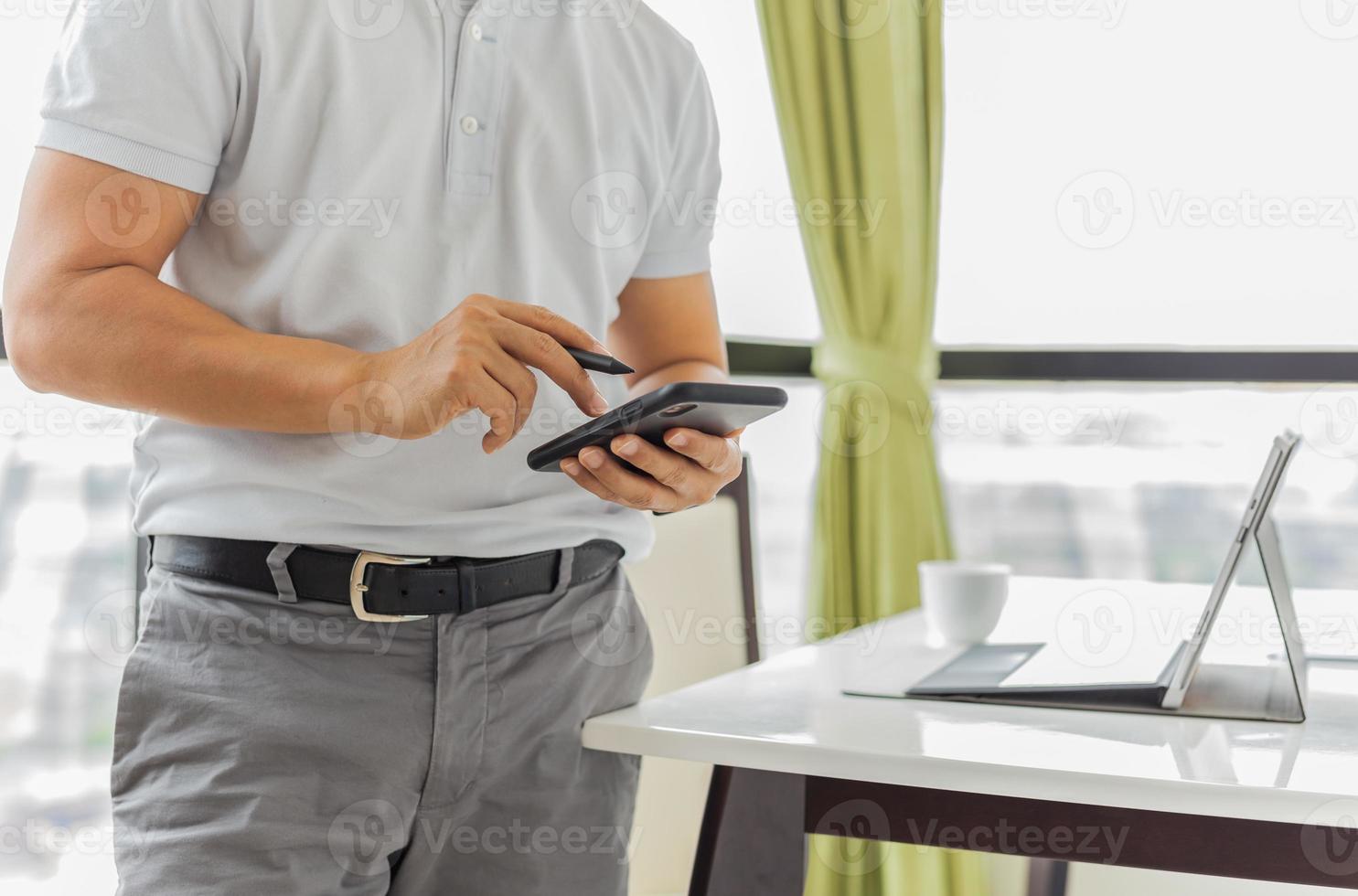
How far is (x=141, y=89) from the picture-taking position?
33.1 inches

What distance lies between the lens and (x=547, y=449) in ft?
2.92

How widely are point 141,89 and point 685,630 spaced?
1.13 meters

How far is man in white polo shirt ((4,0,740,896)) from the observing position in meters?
0.83

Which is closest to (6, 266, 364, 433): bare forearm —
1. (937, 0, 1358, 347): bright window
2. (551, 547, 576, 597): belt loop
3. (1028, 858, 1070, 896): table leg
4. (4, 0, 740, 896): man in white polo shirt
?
(4, 0, 740, 896): man in white polo shirt

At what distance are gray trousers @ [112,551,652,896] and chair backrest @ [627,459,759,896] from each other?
693 millimetres

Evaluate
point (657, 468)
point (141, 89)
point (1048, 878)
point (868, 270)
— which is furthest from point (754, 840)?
point (868, 270)

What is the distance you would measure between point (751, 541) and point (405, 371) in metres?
1.08

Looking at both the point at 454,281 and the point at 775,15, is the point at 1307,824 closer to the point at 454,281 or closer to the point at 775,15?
the point at 454,281

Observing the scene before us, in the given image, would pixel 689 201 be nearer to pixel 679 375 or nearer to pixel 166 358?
pixel 679 375

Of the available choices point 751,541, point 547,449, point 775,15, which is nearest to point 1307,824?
point 547,449

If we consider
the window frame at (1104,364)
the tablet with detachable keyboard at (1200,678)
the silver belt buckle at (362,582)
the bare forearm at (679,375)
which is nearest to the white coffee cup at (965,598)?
the tablet with detachable keyboard at (1200,678)

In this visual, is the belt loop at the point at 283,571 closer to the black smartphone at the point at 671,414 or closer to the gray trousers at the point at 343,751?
the gray trousers at the point at 343,751

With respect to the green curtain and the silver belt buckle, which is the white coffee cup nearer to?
the silver belt buckle

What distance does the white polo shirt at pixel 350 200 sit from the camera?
2.81ft
